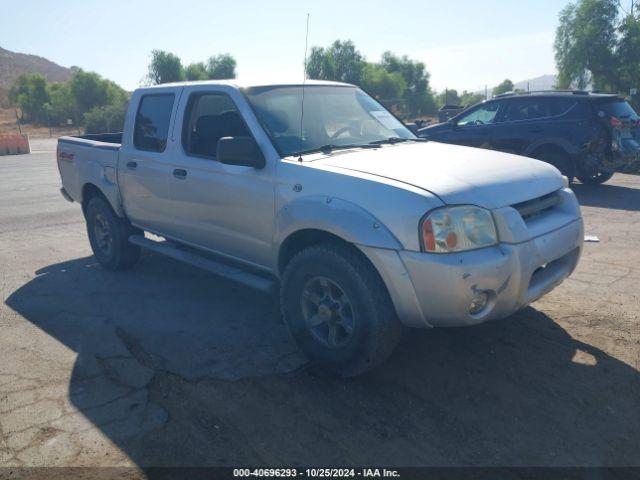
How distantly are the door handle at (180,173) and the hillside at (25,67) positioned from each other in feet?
463

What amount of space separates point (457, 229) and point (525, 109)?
8.25m

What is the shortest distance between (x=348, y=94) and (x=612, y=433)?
335 centimetres

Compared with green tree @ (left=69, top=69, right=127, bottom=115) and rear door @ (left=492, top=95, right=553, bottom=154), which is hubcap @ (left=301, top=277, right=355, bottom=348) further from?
green tree @ (left=69, top=69, right=127, bottom=115)

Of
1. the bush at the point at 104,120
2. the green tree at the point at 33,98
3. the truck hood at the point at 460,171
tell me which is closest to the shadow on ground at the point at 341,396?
the truck hood at the point at 460,171

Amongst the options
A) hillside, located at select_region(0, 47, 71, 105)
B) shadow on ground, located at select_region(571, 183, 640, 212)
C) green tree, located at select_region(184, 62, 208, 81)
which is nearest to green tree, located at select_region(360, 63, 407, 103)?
green tree, located at select_region(184, 62, 208, 81)

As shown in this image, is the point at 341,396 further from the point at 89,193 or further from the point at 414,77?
the point at 414,77

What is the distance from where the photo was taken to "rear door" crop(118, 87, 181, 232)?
499 cm

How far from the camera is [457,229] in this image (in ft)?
10.4

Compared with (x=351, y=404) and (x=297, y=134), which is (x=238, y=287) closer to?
(x=297, y=134)

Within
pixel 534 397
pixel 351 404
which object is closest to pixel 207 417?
pixel 351 404

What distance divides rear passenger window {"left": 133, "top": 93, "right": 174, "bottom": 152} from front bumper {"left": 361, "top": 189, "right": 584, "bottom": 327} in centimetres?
266

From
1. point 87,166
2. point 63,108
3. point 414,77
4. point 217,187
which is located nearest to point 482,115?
point 87,166

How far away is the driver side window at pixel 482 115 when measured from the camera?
1091cm

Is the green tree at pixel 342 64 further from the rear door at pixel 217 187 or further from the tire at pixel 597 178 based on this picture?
the rear door at pixel 217 187
